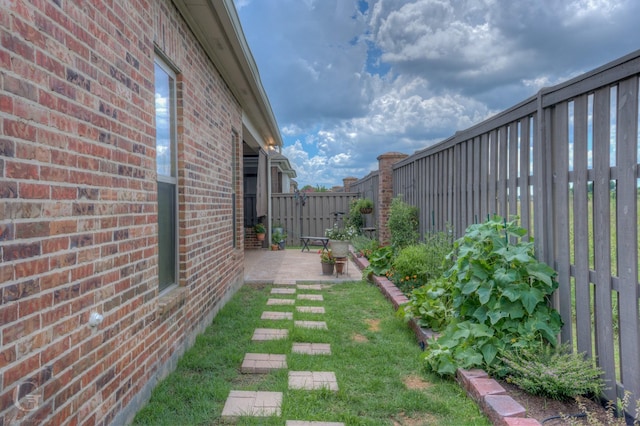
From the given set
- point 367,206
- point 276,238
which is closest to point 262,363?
point 367,206

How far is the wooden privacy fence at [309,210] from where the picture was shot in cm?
1262

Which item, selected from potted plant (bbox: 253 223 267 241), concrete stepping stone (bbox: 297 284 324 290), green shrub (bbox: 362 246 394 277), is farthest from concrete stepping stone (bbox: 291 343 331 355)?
potted plant (bbox: 253 223 267 241)

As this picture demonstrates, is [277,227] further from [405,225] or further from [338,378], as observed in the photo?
[338,378]

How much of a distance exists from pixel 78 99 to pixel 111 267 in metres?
0.92

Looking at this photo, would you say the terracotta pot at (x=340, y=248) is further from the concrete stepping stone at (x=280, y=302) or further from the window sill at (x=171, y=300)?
the window sill at (x=171, y=300)

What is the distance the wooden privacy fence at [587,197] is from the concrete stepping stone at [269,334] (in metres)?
2.46

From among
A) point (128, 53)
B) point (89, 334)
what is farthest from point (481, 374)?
point (128, 53)

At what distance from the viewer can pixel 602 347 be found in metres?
2.35

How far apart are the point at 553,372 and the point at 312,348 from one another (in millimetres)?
1980

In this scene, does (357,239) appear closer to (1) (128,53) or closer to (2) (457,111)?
(2) (457,111)

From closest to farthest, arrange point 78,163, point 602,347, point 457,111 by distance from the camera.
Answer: point 78,163, point 602,347, point 457,111

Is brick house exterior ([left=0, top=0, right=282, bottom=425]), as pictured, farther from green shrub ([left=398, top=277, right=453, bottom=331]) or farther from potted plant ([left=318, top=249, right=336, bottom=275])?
potted plant ([left=318, top=249, right=336, bottom=275])

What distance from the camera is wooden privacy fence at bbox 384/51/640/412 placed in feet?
6.97

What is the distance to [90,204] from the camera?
1974 millimetres
